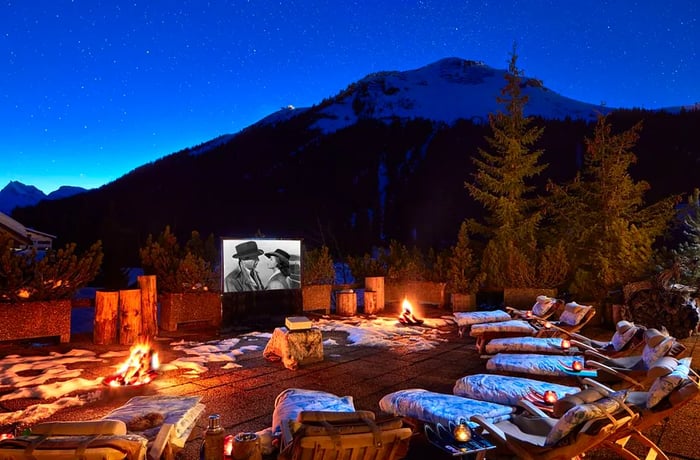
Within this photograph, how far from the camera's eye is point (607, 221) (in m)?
14.2

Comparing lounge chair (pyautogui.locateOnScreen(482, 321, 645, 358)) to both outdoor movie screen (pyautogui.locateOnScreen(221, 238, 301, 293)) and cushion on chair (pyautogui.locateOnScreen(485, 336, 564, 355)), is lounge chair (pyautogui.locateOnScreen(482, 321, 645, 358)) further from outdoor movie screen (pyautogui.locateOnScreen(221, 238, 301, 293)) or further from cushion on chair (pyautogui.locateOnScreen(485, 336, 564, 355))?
outdoor movie screen (pyautogui.locateOnScreen(221, 238, 301, 293))

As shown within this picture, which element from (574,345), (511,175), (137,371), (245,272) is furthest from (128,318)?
(511,175)

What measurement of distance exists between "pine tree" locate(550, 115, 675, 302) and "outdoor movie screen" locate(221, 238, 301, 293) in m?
6.42

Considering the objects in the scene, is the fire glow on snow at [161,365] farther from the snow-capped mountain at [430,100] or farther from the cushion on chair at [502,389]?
the snow-capped mountain at [430,100]

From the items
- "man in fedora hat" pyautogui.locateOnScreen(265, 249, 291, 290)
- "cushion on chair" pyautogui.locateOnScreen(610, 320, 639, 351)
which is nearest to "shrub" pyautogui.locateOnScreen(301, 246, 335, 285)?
"man in fedora hat" pyautogui.locateOnScreen(265, 249, 291, 290)

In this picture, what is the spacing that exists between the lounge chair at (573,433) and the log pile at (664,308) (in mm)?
6331

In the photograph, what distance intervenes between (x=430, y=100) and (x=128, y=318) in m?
118

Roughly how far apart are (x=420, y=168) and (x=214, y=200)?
28682 mm

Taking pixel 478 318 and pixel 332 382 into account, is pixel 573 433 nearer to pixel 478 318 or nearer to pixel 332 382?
pixel 332 382

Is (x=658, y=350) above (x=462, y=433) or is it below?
above

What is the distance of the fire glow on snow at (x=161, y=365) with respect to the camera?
4.90 metres

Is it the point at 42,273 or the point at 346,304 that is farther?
the point at 346,304

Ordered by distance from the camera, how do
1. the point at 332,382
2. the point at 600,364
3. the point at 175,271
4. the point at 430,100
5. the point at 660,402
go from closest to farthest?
the point at 660,402 < the point at 600,364 < the point at 332,382 < the point at 175,271 < the point at 430,100

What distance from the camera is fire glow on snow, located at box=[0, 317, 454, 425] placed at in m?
4.90
